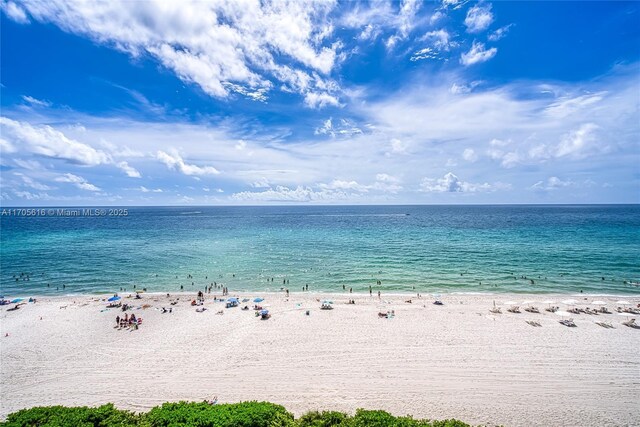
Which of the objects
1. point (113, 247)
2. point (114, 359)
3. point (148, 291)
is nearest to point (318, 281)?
point (148, 291)

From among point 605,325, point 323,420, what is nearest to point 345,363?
point 323,420

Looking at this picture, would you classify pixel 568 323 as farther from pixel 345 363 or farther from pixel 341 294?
pixel 341 294

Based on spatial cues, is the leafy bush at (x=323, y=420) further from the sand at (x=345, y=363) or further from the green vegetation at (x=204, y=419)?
the sand at (x=345, y=363)

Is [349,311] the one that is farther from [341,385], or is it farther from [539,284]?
[539,284]

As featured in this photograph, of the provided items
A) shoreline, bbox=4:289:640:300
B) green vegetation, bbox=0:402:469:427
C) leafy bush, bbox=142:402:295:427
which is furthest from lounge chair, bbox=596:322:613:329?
leafy bush, bbox=142:402:295:427

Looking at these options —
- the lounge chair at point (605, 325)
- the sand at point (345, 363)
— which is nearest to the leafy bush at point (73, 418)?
the sand at point (345, 363)

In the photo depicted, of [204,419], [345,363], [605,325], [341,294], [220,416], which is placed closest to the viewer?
[204,419]
